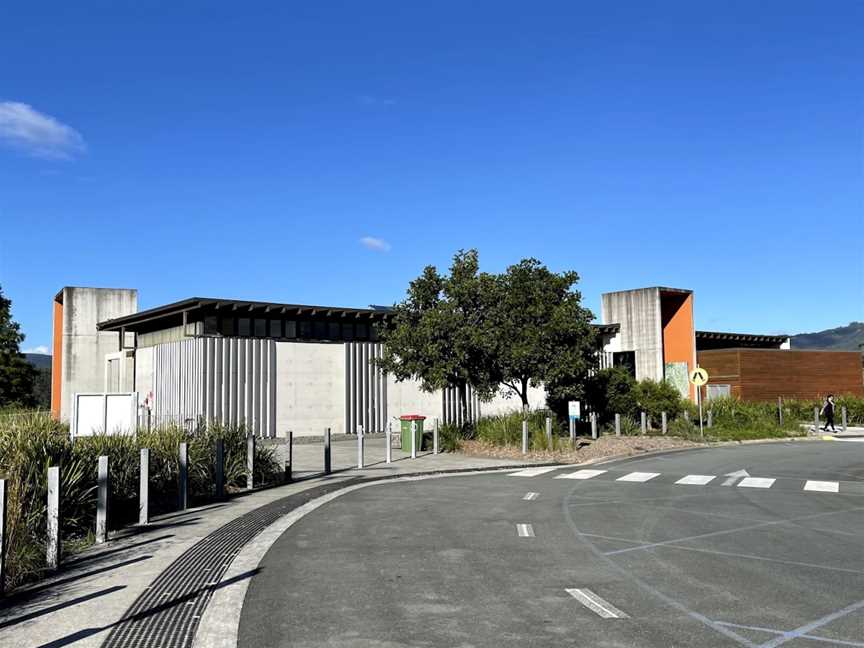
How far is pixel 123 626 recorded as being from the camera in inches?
258

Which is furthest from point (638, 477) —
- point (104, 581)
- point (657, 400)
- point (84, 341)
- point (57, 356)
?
point (57, 356)

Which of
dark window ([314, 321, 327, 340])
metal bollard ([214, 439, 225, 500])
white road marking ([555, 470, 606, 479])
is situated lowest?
white road marking ([555, 470, 606, 479])

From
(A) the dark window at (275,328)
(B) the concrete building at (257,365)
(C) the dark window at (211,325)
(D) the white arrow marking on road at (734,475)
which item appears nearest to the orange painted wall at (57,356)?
(B) the concrete building at (257,365)

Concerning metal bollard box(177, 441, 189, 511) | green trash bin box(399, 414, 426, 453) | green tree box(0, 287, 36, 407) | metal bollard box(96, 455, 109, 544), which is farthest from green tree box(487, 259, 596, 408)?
green tree box(0, 287, 36, 407)

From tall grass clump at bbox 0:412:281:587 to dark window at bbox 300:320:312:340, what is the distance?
16278mm

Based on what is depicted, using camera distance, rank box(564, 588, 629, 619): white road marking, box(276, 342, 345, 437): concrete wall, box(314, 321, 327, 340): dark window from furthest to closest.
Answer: box(314, 321, 327, 340): dark window → box(276, 342, 345, 437): concrete wall → box(564, 588, 629, 619): white road marking

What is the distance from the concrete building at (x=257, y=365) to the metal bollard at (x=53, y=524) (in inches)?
684

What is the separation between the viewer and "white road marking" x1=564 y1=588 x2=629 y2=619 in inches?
266

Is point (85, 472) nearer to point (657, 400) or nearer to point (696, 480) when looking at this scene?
point (696, 480)

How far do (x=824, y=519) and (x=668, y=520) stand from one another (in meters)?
2.40

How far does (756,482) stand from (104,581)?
13.5 metres

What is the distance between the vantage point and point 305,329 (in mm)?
34031

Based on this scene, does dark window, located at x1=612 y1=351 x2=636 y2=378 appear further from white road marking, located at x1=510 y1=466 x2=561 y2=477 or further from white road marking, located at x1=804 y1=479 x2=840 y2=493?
white road marking, located at x1=804 y1=479 x2=840 y2=493

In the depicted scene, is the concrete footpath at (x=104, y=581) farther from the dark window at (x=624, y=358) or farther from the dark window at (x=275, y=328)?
the dark window at (x=624, y=358)
